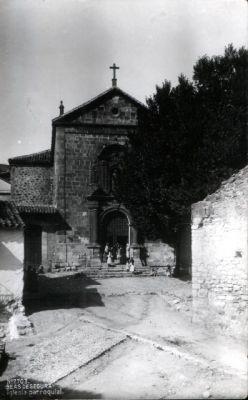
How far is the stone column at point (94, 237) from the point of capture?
74.9 feet

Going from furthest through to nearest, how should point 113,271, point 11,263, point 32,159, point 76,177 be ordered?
point 32,159 < point 76,177 < point 113,271 < point 11,263

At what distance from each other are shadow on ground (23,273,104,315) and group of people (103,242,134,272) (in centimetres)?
289

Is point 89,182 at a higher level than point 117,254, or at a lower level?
higher

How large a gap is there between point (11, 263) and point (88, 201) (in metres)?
11.9

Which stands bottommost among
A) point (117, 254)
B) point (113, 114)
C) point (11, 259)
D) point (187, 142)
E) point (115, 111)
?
point (117, 254)

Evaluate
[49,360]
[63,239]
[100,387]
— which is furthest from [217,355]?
[63,239]

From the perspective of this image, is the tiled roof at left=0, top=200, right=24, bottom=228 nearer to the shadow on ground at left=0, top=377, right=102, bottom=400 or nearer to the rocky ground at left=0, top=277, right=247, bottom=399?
the rocky ground at left=0, top=277, right=247, bottom=399

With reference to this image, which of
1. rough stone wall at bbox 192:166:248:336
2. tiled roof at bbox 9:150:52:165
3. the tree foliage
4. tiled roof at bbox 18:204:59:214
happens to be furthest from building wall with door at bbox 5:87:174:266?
rough stone wall at bbox 192:166:248:336

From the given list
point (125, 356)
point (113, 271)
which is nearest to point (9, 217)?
point (125, 356)

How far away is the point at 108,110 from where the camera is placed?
950 inches

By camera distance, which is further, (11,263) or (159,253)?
(159,253)

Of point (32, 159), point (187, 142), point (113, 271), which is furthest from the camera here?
point (32, 159)

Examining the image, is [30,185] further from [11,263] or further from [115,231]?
[11,263]

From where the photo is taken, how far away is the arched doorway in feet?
77.5
